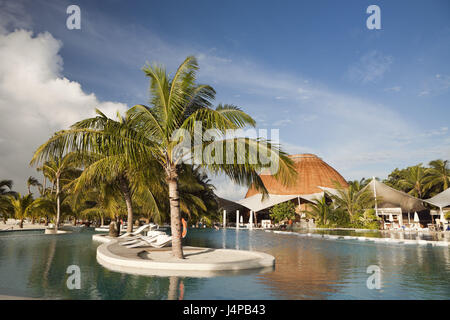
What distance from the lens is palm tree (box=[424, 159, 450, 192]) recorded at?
145 ft

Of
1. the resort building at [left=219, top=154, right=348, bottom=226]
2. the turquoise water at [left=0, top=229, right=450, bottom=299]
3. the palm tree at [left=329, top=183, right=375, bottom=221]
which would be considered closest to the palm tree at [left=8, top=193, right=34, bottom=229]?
the turquoise water at [left=0, top=229, right=450, bottom=299]

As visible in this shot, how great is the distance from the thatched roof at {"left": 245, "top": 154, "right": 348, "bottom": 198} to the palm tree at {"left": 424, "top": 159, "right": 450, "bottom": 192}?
24.5 meters

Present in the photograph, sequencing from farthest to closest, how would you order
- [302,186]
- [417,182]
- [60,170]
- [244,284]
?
[302,186], [417,182], [60,170], [244,284]

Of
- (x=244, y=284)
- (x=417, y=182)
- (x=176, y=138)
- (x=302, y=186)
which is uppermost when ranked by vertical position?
(x=302, y=186)

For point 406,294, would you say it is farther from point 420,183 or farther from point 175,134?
point 420,183

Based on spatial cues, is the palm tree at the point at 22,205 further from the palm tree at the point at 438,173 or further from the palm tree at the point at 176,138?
the palm tree at the point at 438,173

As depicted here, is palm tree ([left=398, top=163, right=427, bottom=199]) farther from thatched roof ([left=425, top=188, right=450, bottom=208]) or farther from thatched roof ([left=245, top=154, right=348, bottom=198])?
thatched roof ([left=245, top=154, right=348, bottom=198])

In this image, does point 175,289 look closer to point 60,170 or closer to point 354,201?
point 60,170

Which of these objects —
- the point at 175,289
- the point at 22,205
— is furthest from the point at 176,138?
the point at 22,205

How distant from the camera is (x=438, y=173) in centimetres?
4488

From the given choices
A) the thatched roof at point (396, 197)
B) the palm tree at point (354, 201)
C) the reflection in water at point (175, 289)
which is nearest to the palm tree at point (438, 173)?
the thatched roof at point (396, 197)

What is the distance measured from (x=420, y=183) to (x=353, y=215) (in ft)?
68.4

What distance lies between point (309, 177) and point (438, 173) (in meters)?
31.0
